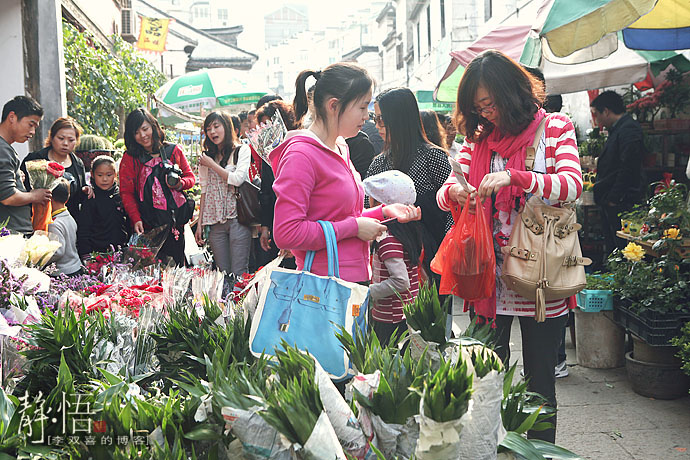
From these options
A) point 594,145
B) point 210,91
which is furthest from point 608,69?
point 210,91

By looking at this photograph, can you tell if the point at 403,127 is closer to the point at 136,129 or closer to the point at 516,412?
the point at 516,412

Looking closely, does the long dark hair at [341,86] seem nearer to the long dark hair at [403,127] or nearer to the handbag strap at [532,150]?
the handbag strap at [532,150]

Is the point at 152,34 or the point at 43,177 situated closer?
the point at 43,177

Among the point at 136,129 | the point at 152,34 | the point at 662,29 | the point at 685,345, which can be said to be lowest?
the point at 685,345

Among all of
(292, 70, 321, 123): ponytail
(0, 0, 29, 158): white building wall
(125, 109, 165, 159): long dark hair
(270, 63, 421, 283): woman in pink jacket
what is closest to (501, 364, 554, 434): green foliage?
(270, 63, 421, 283): woman in pink jacket

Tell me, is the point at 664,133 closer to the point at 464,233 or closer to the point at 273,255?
the point at 273,255

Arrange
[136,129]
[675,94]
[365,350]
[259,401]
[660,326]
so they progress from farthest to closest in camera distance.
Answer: [675,94]
[136,129]
[660,326]
[365,350]
[259,401]

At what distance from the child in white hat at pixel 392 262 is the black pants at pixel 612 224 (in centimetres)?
350

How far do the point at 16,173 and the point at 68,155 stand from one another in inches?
43.7

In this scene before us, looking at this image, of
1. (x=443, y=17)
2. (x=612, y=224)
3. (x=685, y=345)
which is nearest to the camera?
(x=685, y=345)

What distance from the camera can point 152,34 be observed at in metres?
22.9

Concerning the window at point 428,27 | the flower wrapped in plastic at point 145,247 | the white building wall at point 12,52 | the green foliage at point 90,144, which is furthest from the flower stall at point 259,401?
the window at point 428,27

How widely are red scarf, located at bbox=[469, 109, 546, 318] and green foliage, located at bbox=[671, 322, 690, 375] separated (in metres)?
1.82

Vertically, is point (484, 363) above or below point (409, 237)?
below
